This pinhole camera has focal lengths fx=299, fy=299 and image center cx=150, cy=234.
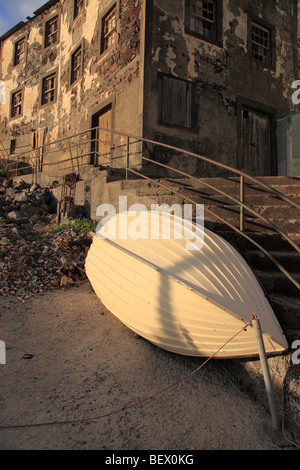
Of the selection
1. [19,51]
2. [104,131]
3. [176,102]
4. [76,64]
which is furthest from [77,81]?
[19,51]

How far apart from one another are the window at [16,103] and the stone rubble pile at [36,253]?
11.6 meters

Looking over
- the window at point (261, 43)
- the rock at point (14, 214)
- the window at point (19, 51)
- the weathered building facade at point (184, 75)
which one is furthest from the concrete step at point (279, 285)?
the window at point (19, 51)

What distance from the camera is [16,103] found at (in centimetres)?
1711

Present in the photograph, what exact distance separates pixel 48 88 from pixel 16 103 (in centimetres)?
307

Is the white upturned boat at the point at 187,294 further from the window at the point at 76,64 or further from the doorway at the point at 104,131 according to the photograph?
the window at the point at 76,64

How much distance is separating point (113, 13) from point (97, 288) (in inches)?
404

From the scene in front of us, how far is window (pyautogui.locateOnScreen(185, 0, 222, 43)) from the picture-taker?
9.14 meters

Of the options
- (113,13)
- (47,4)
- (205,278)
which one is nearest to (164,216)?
(205,278)

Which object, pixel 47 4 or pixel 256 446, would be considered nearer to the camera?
pixel 256 446

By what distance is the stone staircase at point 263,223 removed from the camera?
11.1 feet

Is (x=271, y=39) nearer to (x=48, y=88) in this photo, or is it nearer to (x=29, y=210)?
(x=29, y=210)
